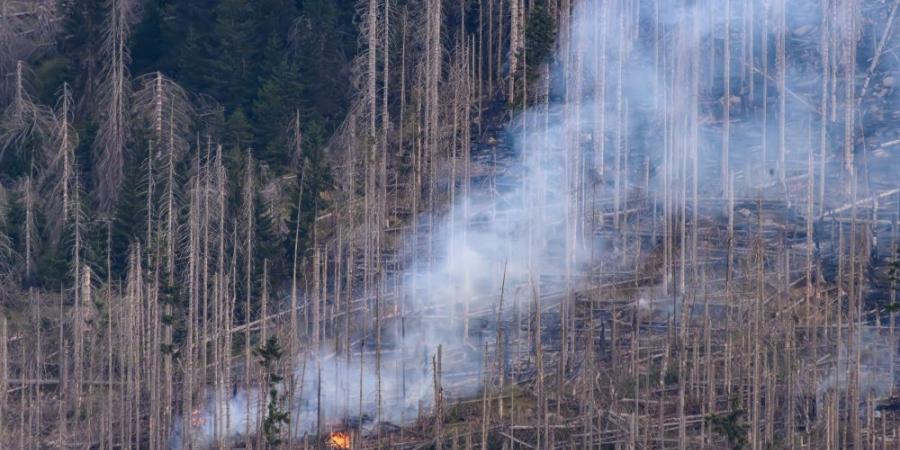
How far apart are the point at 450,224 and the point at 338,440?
803 centimetres

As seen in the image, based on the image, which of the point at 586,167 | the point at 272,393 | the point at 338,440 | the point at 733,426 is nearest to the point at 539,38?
the point at 586,167

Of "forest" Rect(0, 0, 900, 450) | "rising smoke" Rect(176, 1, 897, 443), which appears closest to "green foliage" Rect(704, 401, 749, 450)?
"forest" Rect(0, 0, 900, 450)

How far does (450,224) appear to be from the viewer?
6962 centimetres

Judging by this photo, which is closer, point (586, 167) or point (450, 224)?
point (450, 224)

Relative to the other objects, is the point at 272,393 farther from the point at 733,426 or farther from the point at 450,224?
the point at 450,224

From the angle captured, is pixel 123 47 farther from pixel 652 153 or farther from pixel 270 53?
pixel 652 153

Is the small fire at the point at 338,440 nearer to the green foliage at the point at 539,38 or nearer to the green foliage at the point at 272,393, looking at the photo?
the green foliage at the point at 272,393

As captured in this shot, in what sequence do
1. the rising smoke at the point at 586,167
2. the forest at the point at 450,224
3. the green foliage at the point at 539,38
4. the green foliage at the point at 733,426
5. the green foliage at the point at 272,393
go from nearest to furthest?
the green foliage at the point at 733,426
the green foliage at the point at 272,393
the forest at the point at 450,224
the rising smoke at the point at 586,167
the green foliage at the point at 539,38

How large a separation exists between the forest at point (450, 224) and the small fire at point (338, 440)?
70 millimetres

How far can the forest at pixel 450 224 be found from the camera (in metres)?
62.7

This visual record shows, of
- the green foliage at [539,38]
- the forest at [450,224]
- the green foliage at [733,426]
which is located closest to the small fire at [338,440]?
the forest at [450,224]

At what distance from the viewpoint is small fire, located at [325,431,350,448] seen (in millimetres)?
62938

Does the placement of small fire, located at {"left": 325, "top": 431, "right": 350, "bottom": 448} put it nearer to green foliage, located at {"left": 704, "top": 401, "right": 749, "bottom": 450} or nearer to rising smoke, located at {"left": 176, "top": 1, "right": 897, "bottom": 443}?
rising smoke, located at {"left": 176, "top": 1, "right": 897, "bottom": 443}

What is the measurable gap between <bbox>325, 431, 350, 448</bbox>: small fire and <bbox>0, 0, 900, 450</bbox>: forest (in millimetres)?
70
